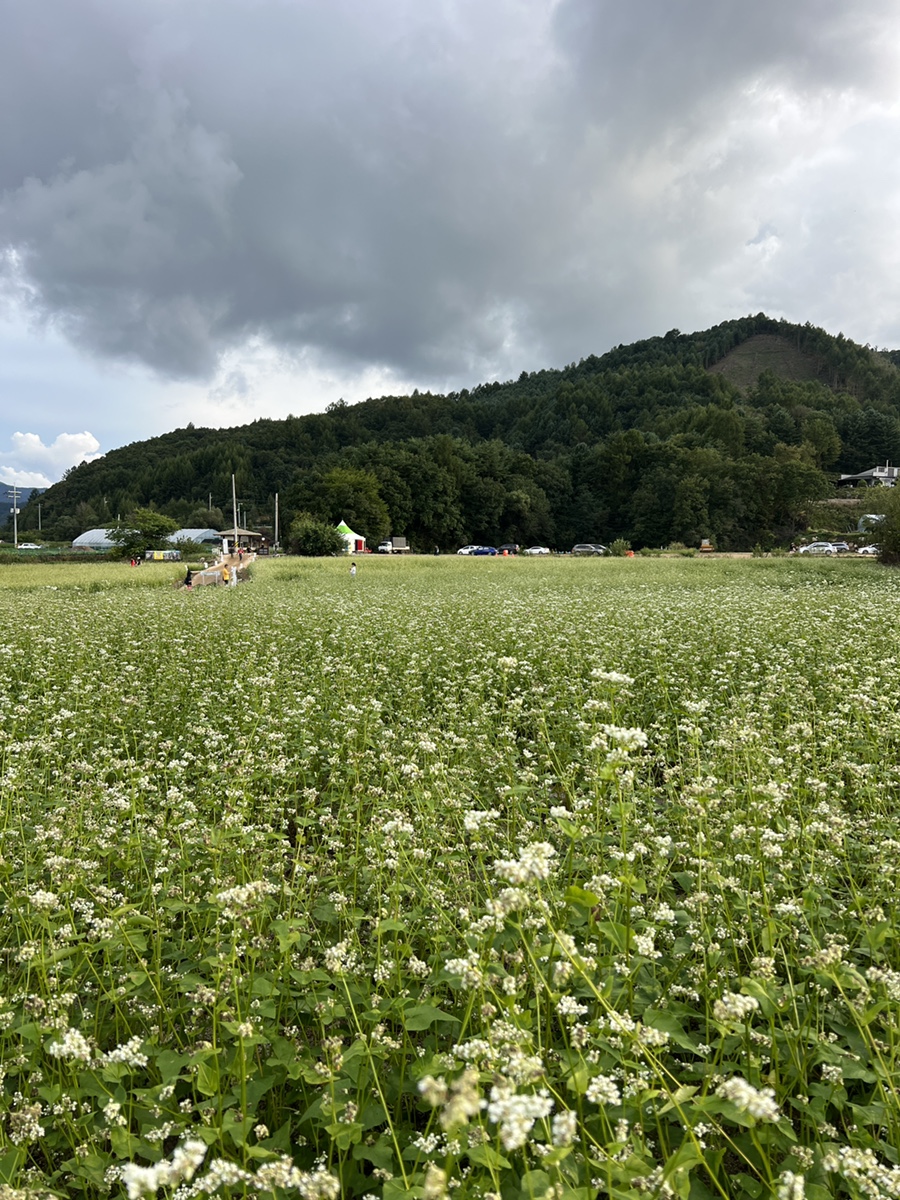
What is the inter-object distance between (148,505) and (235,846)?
457ft

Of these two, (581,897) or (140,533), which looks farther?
(140,533)

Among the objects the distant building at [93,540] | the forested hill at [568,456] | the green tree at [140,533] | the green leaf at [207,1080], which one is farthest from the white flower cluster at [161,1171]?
the distant building at [93,540]

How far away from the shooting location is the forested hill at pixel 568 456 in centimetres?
8969

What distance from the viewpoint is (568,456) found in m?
118

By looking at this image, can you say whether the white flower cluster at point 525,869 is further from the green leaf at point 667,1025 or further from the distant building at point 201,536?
the distant building at point 201,536

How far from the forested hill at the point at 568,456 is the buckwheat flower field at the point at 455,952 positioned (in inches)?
3254

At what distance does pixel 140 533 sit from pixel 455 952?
7229cm

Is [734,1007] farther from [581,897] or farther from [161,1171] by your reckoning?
[161,1171]

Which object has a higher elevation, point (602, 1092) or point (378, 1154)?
point (602, 1092)

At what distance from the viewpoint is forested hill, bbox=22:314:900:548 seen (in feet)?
294

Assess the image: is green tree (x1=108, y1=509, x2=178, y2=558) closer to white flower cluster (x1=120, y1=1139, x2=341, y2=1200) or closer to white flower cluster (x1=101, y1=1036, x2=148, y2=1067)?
white flower cluster (x1=101, y1=1036, x2=148, y2=1067)

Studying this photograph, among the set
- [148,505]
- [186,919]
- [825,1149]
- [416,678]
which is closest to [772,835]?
[825,1149]

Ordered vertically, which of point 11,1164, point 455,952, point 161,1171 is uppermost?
point 161,1171

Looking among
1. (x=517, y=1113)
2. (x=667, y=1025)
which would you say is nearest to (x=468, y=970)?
(x=517, y=1113)
